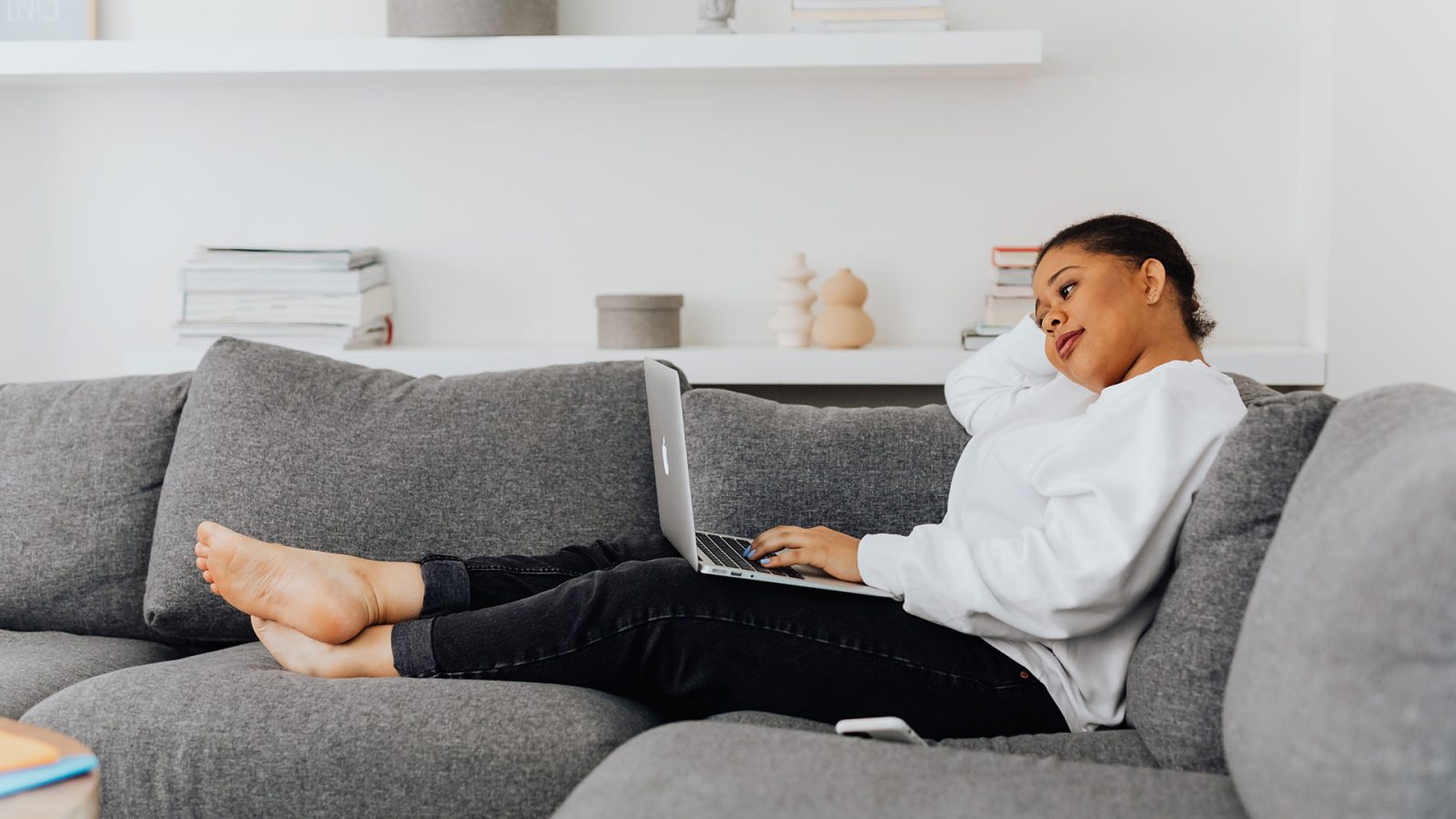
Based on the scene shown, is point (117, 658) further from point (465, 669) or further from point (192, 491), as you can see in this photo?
point (465, 669)

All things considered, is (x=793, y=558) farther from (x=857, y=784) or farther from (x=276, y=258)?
(x=276, y=258)

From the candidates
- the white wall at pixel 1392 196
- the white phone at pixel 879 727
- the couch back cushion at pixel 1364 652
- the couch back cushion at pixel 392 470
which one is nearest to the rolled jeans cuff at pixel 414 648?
the couch back cushion at pixel 392 470

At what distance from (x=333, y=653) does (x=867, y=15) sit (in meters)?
1.58

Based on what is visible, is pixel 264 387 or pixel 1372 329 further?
pixel 1372 329

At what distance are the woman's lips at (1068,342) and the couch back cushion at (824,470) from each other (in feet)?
0.79

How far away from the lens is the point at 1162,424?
1.30 meters

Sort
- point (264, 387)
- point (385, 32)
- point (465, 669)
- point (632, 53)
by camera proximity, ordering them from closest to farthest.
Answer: point (465, 669) < point (264, 387) < point (632, 53) < point (385, 32)

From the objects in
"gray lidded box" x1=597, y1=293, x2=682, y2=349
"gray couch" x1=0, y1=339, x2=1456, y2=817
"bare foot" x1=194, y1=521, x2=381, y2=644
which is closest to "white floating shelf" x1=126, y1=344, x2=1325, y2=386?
"gray lidded box" x1=597, y1=293, x2=682, y2=349

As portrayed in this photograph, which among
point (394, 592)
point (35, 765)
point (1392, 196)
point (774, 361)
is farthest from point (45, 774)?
point (1392, 196)

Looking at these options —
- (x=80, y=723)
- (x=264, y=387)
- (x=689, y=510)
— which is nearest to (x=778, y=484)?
(x=689, y=510)

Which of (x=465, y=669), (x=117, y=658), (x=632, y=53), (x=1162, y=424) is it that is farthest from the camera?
(x=632, y=53)

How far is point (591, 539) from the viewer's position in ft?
6.01

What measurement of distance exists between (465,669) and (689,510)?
12.8 inches

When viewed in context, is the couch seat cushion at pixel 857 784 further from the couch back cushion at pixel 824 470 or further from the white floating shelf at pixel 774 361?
the white floating shelf at pixel 774 361
